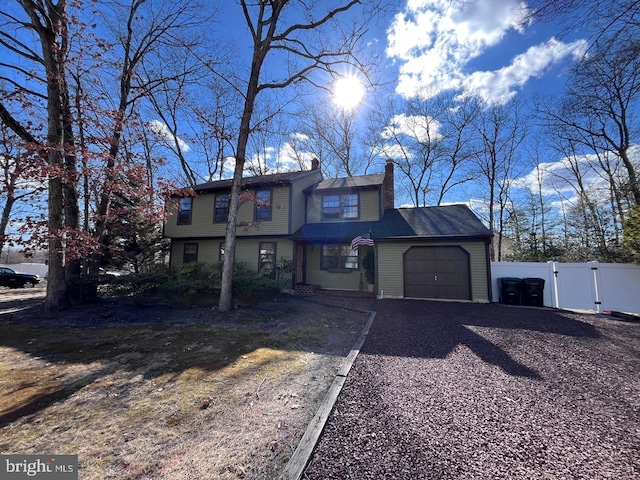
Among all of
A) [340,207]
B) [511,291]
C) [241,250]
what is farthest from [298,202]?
[511,291]

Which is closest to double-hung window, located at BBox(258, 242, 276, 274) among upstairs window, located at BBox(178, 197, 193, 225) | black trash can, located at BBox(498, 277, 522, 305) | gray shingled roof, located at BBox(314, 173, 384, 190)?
gray shingled roof, located at BBox(314, 173, 384, 190)

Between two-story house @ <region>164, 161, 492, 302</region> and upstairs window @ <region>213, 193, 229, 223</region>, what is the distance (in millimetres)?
57

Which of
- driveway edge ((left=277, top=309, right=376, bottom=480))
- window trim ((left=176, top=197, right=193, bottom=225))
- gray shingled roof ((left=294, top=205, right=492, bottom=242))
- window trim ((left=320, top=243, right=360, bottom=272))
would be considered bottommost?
driveway edge ((left=277, top=309, right=376, bottom=480))

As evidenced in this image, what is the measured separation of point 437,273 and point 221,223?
37.4 ft

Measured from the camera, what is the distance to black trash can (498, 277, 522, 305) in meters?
10.1

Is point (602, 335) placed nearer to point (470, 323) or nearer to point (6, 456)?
point (470, 323)

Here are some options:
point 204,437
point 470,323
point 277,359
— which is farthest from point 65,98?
point 470,323

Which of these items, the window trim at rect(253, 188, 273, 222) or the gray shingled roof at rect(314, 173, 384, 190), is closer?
the gray shingled roof at rect(314, 173, 384, 190)

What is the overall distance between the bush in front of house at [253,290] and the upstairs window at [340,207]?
21.2 ft

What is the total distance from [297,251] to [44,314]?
946cm

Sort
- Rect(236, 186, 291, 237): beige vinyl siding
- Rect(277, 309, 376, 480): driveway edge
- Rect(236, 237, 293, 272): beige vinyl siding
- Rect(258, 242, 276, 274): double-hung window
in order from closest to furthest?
Rect(277, 309, 376, 480): driveway edge
Rect(236, 186, 291, 237): beige vinyl siding
Rect(236, 237, 293, 272): beige vinyl siding
Rect(258, 242, 276, 274): double-hung window

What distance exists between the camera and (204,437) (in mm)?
2590

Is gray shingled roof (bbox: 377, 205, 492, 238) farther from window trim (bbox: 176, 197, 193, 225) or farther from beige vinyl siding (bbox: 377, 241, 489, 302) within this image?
window trim (bbox: 176, 197, 193, 225)

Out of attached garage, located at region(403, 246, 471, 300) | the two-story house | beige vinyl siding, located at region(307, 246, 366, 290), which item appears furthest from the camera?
beige vinyl siding, located at region(307, 246, 366, 290)
